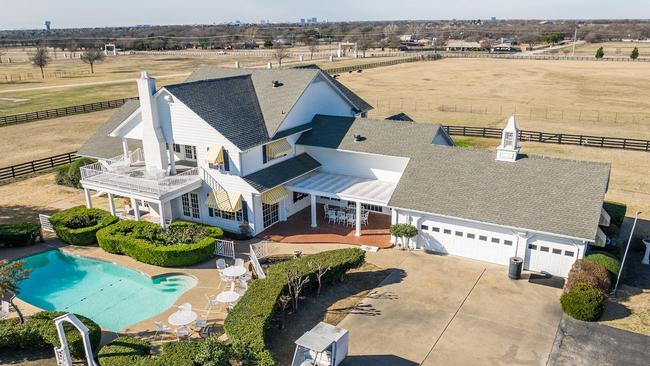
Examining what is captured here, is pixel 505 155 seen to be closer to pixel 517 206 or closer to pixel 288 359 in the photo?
pixel 517 206

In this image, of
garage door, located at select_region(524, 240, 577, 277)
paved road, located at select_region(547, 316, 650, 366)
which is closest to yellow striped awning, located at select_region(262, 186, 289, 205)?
garage door, located at select_region(524, 240, 577, 277)

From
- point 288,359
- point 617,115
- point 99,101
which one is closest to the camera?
point 288,359

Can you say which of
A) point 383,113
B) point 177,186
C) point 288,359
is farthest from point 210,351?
point 383,113

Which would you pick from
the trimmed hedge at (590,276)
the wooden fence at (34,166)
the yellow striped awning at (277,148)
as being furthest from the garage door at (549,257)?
the wooden fence at (34,166)

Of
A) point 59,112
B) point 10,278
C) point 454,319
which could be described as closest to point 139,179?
point 10,278

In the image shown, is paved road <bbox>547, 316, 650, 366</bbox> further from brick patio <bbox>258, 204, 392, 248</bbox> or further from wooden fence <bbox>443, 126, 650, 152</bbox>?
wooden fence <bbox>443, 126, 650, 152</bbox>

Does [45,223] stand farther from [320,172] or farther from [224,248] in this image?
[320,172]

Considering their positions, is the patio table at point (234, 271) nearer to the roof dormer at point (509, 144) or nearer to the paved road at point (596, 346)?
the paved road at point (596, 346)

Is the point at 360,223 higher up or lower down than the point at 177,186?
lower down
